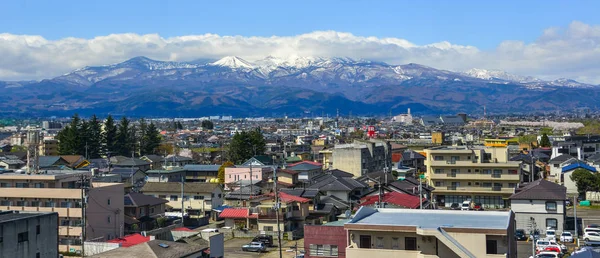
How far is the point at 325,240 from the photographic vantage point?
15.9m

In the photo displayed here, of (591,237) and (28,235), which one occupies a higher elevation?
(28,235)

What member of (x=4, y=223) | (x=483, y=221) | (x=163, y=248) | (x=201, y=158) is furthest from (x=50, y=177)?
(x=201, y=158)

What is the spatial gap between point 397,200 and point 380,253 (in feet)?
48.4

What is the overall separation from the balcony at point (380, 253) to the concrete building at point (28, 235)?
820 cm

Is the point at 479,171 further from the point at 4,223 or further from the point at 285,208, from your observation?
the point at 4,223

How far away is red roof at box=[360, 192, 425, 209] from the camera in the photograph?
2566 cm

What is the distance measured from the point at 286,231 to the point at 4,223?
11.8 m

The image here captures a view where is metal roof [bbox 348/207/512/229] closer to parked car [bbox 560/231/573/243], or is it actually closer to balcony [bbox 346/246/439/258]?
balcony [bbox 346/246/439/258]

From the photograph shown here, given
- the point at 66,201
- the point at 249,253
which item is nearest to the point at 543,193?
the point at 249,253

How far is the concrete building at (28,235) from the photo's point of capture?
1464 centimetres

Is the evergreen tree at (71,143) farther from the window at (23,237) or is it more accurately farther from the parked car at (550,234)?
the parked car at (550,234)

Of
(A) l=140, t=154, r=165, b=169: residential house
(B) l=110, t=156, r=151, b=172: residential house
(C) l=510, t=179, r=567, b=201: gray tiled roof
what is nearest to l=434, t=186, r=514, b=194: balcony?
(C) l=510, t=179, r=567, b=201: gray tiled roof

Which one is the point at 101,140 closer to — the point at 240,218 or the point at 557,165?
the point at 240,218

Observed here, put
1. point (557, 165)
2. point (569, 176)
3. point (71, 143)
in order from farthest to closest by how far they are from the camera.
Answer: point (71, 143), point (557, 165), point (569, 176)
